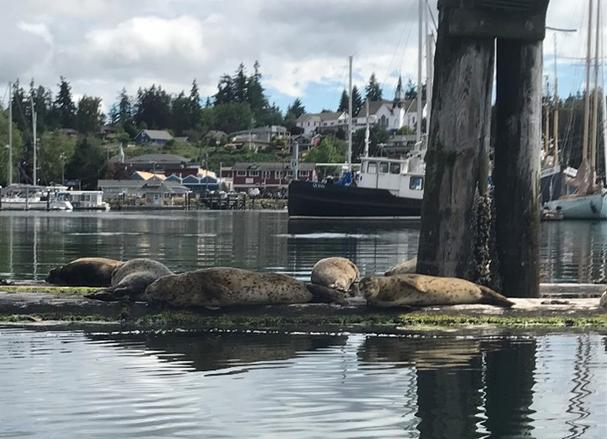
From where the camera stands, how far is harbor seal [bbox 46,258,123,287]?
14.8m

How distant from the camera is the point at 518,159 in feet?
40.4

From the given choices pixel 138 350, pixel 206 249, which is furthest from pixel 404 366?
pixel 206 249

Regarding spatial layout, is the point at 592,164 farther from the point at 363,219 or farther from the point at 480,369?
the point at 480,369

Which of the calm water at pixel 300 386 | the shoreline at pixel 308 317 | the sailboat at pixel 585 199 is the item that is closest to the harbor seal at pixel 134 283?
the shoreline at pixel 308 317

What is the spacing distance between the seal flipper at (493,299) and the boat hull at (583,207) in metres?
60.8

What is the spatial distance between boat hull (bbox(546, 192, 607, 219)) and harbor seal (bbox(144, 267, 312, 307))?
6151cm

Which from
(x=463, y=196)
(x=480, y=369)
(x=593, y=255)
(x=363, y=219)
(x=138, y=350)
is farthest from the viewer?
(x=363, y=219)

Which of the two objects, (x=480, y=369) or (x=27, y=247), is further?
(x=27, y=247)

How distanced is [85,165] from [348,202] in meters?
85.3

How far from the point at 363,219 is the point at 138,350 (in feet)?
187

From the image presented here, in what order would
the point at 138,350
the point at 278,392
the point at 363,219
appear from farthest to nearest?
the point at 363,219
the point at 138,350
the point at 278,392

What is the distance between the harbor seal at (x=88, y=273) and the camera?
48.4 feet

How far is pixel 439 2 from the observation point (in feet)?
40.1

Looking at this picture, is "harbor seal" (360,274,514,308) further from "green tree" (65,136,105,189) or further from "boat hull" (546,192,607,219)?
"green tree" (65,136,105,189)
